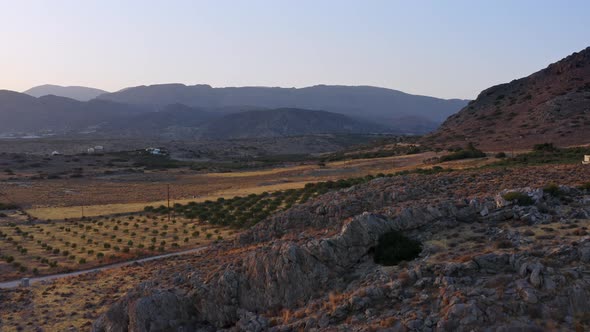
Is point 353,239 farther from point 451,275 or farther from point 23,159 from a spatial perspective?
point 23,159

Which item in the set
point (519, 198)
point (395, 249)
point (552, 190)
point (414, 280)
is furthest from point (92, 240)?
point (552, 190)

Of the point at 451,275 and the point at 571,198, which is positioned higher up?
the point at 571,198

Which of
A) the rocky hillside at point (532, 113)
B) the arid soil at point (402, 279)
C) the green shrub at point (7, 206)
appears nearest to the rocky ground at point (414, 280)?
the arid soil at point (402, 279)

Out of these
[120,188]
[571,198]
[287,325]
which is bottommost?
[120,188]

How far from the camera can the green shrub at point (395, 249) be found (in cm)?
1294

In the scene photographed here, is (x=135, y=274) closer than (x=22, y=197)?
Yes

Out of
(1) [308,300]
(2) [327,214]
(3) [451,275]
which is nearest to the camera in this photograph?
(3) [451,275]

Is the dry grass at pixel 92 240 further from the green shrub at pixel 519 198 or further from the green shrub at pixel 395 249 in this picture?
the green shrub at pixel 519 198

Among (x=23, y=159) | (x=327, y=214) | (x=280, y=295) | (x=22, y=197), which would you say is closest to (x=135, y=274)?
(x=327, y=214)

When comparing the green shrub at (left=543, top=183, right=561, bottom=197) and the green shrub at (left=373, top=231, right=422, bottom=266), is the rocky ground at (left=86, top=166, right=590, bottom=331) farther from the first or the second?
the green shrub at (left=373, top=231, right=422, bottom=266)

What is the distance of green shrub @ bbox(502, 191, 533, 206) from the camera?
1466 centimetres

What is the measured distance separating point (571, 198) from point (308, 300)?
8.90 metres

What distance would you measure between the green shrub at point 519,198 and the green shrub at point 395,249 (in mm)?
3660

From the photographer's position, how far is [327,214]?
18.6m
